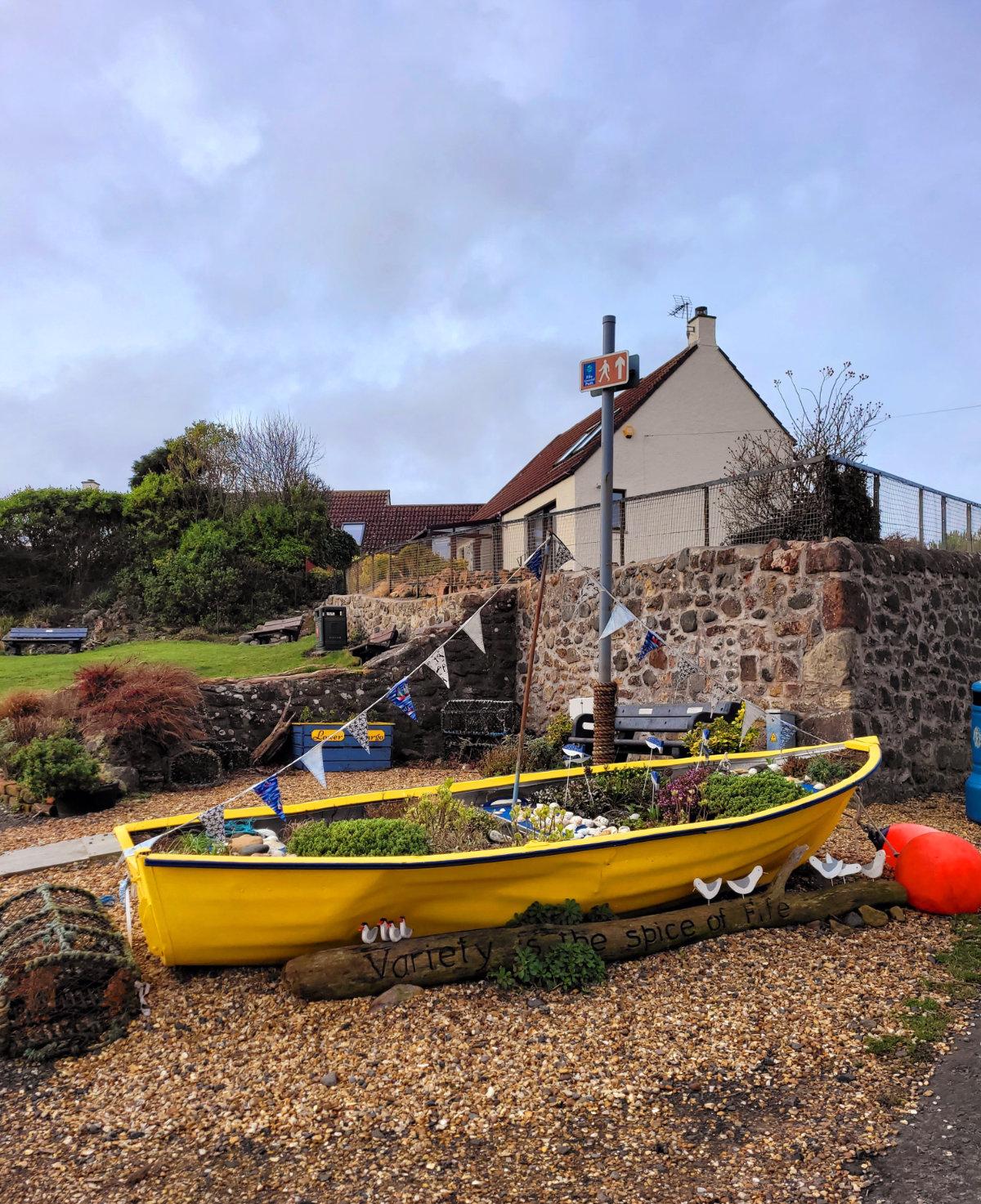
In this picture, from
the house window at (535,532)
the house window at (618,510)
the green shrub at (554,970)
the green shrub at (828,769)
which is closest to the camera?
the green shrub at (554,970)

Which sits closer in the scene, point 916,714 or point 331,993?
point 331,993

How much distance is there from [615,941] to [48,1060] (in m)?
2.52

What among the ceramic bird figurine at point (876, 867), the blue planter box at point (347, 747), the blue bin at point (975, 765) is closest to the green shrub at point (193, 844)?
the ceramic bird figurine at point (876, 867)

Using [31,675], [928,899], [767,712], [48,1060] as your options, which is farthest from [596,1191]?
[31,675]

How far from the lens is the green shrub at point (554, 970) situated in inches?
159

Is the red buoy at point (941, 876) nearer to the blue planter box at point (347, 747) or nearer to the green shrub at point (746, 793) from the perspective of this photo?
the green shrub at point (746, 793)

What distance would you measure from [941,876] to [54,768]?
7032 mm

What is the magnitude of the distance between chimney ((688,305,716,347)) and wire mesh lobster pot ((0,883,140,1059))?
1747 cm

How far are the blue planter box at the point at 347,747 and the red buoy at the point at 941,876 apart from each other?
6.19 metres

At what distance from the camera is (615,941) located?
4273 millimetres

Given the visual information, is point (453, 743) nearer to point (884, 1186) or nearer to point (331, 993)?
point (331, 993)

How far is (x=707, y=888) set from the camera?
15.2 ft

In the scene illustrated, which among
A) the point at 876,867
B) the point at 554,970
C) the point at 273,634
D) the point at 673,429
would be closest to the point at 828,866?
the point at 876,867

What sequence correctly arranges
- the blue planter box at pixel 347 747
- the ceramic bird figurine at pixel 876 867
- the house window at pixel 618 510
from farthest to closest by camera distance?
the house window at pixel 618 510 → the blue planter box at pixel 347 747 → the ceramic bird figurine at pixel 876 867
